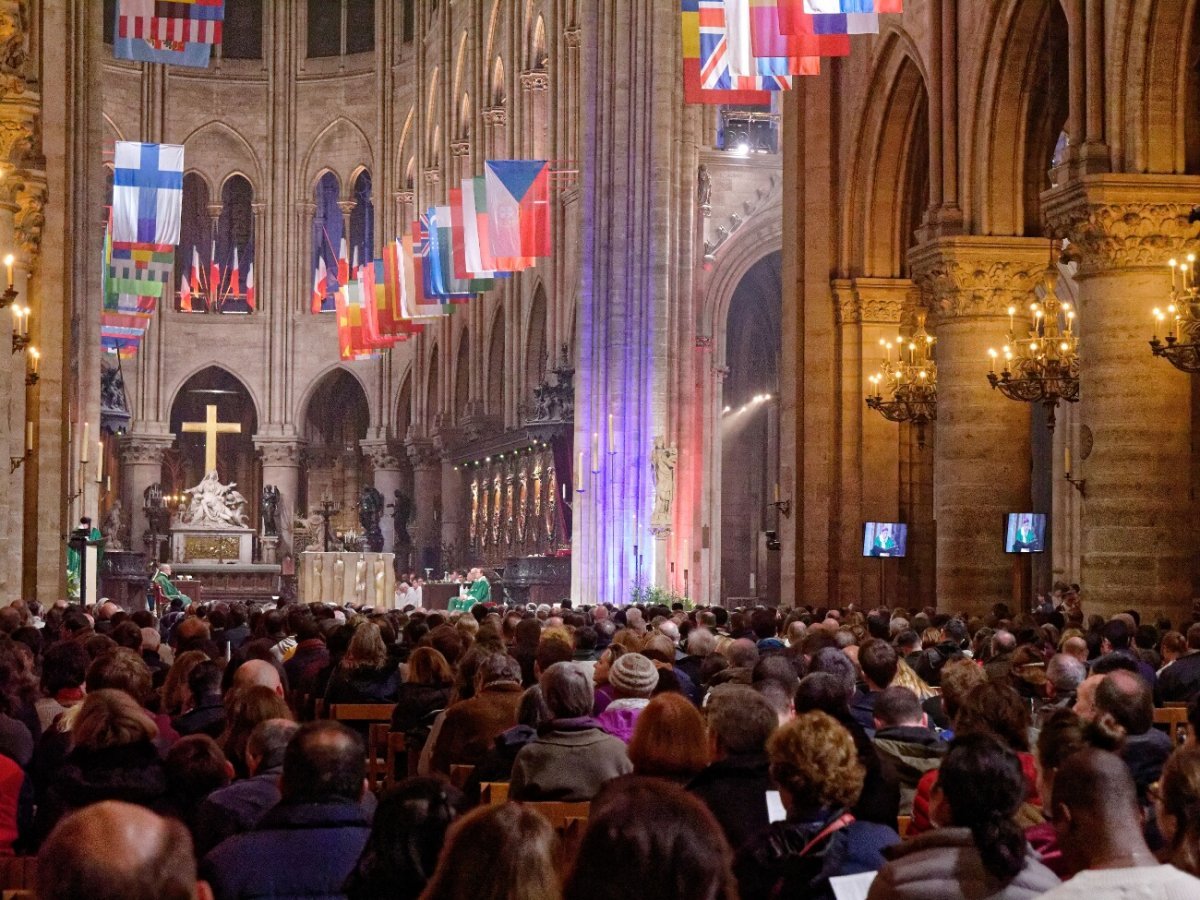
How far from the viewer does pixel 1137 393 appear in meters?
18.3

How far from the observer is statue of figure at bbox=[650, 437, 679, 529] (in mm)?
38375

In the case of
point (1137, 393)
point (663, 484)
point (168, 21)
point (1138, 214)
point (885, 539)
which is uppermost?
point (168, 21)

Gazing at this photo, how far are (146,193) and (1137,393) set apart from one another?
21.1 meters

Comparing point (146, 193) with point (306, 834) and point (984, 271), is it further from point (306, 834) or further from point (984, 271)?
point (306, 834)

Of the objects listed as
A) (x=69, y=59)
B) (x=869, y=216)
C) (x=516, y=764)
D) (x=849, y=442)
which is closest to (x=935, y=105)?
(x=869, y=216)

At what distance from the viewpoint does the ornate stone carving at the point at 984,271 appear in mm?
22578

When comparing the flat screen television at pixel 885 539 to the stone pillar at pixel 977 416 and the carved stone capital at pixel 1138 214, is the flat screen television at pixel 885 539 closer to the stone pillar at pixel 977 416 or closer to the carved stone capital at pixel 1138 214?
the stone pillar at pixel 977 416

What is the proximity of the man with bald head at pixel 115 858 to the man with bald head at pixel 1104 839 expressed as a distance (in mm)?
1880

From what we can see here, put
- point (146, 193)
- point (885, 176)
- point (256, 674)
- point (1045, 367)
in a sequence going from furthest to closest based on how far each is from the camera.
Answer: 1. point (146, 193)
2. point (885, 176)
3. point (1045, 367)
4. point (256, 674)

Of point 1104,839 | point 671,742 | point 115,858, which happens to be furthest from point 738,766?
point 115,858

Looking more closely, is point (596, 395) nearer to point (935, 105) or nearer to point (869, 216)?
point (869, 216)

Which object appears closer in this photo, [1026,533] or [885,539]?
[1026,533]

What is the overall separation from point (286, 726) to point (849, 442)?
2090cm

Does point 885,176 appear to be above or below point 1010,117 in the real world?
above
